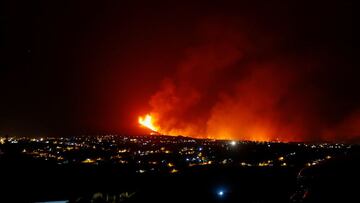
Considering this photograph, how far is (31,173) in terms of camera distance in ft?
151

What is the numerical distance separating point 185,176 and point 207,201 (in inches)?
638

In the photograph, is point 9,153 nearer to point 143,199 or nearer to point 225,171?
point 225,171

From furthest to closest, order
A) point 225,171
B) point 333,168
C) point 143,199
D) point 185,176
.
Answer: point 225,171, point 185,176, point 143,199, point 333,168

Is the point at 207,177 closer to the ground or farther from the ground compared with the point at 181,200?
farther from the ground

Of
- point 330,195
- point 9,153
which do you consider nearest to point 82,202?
point 330,195

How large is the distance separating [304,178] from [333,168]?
0.79 m

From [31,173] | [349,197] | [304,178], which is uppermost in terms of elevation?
Answer: [31,173]

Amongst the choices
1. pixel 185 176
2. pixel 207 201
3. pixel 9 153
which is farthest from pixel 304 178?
pixel 9 153

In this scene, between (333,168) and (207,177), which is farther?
(207,177)

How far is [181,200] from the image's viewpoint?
1723 centimetres

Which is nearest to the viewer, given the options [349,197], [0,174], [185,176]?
[349,197]

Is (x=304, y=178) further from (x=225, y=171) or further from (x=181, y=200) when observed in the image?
(x=225, y=171)

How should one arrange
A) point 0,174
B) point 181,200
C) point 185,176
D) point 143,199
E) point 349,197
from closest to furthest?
point 349,197, point 143,199, point 181,200, point 185,176, point 0,174

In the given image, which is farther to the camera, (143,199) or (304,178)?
(143,199)
